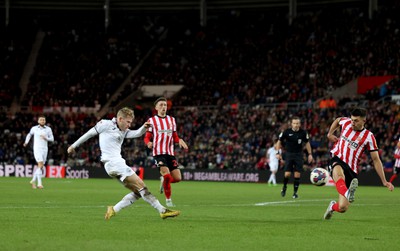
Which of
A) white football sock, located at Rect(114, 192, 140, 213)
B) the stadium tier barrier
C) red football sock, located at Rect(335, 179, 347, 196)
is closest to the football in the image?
red football sock, located at Rect(335, 179, 347, 196)

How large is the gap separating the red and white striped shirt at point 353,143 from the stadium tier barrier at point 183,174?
75.5 ft

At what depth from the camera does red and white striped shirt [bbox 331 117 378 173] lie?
44.2 ft

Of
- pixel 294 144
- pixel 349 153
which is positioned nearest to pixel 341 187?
pixel 349 153

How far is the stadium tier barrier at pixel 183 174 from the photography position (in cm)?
3806

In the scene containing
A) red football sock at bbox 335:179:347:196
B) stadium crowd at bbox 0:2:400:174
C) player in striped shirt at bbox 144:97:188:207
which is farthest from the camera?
stadium crowd at bbox 0:2:400:174

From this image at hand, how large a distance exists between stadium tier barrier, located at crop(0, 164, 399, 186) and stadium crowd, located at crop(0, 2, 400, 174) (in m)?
1.27

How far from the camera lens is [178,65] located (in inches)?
2190

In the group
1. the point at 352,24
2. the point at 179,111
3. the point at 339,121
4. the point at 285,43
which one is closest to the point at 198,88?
the point at 179,111

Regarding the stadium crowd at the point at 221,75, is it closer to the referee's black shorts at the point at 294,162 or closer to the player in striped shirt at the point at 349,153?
the referee's black shorts at the point at 294,162

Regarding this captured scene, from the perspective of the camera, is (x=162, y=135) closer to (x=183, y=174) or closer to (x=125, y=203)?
(x=125, y=203)

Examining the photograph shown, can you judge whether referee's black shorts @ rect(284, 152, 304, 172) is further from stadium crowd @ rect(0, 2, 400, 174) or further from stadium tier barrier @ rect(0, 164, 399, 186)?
stadium crowd @ rect(0, 2, 400, 174)

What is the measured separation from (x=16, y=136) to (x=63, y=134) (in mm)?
2931

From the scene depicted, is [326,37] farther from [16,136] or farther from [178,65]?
[16,136]

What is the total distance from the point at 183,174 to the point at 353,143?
29.0 meters
